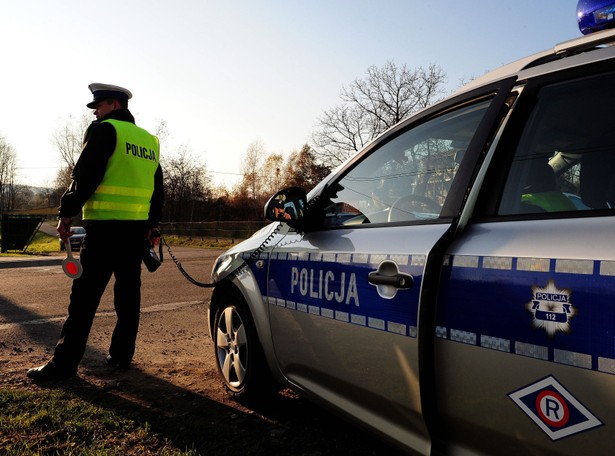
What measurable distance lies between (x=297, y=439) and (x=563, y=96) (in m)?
1.88

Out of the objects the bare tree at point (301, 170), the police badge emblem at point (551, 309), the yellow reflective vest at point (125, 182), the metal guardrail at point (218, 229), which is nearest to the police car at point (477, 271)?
the police badge emblem at point (551, 309)

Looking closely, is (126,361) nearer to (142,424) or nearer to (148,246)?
(148,246)

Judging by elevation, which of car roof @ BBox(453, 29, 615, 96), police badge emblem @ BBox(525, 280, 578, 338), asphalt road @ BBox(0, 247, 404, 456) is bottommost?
asphalt road @ BBox(0, 247, 404, 456)

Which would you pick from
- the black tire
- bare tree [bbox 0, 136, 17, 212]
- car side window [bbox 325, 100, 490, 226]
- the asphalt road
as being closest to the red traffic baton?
the asphalt road

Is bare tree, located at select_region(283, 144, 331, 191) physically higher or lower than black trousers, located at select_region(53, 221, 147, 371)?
higher

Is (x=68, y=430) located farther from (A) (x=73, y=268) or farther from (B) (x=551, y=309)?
(B) (x=551, y=309)

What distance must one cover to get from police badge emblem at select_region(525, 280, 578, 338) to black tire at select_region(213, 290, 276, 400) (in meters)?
1.70

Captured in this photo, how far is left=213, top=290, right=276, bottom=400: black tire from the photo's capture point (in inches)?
111

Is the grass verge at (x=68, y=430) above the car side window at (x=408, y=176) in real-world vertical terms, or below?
below

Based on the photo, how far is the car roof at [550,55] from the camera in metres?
1.67

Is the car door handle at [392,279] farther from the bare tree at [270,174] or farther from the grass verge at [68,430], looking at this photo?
the bare tree at [270,174]

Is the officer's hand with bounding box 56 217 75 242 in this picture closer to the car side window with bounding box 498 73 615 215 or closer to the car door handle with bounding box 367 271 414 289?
the car door handle with bounding box 367 271 414 289

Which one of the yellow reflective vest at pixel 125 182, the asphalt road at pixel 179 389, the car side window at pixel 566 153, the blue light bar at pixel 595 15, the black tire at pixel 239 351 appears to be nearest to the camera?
the car side window at pixel 566 153

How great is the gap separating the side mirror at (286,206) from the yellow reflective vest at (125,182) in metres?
1.46
